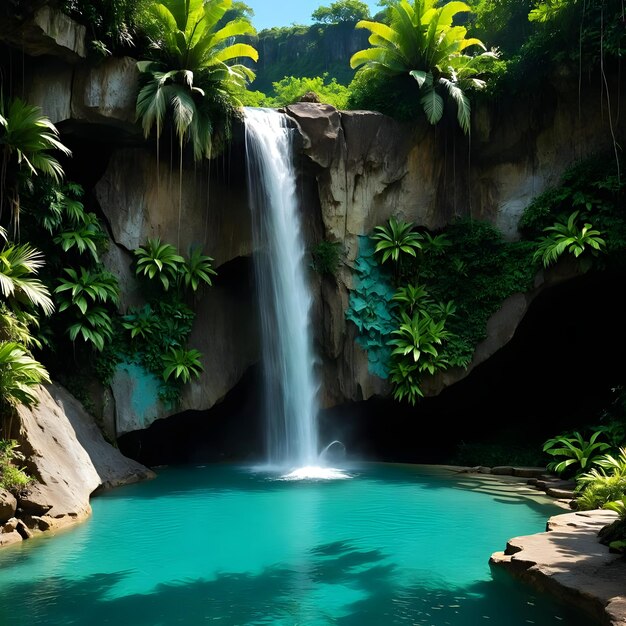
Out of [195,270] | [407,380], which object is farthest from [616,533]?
[195,270]

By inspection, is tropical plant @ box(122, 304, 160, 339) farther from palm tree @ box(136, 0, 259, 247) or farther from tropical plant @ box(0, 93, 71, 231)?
tropical plant @ box(0, 93, 71, 231)

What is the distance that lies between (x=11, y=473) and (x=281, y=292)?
8074 millimetres

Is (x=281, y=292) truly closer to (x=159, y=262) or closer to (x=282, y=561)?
(x=159, y=262)

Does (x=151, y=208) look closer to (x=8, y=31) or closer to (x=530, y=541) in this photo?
(x=8, y=31)

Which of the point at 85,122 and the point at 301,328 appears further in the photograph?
the point at 301,328

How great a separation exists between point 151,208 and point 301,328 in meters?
4.30

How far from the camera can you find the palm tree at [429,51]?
15434 millimetres

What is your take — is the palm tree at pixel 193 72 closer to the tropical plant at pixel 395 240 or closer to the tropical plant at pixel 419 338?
the tropical plant at pixel 395 240

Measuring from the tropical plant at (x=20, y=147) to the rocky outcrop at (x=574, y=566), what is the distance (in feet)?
31.7

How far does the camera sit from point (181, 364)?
1395 cm

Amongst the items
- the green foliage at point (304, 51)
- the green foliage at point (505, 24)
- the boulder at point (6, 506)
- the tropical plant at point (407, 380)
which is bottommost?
the boulder at point (6, 506)

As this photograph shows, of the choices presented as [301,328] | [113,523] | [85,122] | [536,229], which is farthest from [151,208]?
[536,229]

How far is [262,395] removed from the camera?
54.0ft

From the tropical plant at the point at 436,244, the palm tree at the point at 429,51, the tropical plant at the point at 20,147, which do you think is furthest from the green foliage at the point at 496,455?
the tropical plant at the point at 20,147
